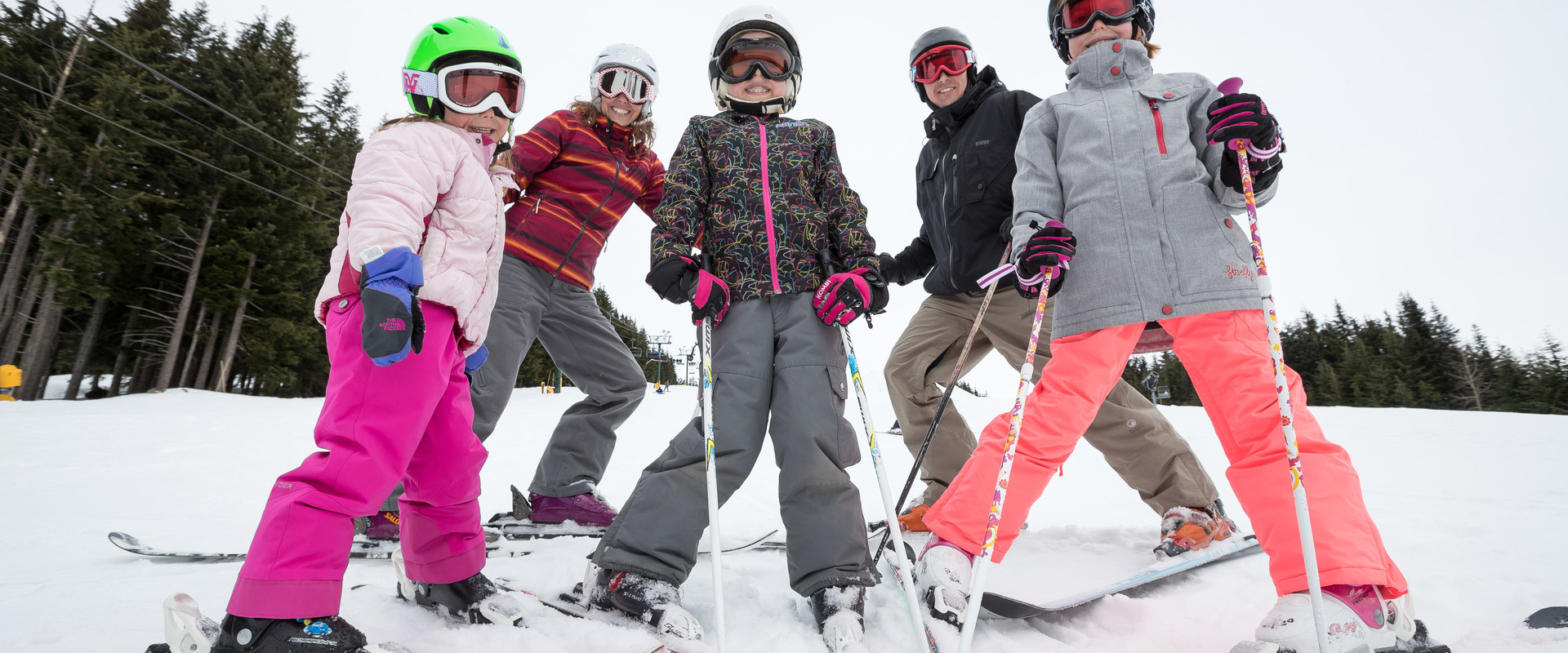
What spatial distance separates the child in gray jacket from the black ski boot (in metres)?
1.78

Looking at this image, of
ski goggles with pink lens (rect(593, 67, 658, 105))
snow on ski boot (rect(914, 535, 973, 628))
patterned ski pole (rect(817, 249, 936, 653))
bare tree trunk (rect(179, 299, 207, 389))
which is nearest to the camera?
patterned ski pole (rect(817, 249, 936, 653))

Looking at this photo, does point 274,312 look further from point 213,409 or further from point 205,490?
point 205,490

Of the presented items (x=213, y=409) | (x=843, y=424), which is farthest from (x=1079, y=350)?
(x=213, y=409)

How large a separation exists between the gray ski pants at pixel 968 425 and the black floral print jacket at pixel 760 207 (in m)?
1.16

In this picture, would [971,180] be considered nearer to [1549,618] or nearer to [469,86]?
Result: [469,86]

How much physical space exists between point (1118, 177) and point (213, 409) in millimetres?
15477

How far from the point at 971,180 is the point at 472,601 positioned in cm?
297

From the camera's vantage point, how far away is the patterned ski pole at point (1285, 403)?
61.2 inches

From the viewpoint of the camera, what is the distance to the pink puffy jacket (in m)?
1.79

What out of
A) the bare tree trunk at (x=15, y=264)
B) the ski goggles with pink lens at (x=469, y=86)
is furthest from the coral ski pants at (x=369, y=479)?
the bare tree trunk at (x=15, y=264)

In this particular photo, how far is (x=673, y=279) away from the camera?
2.24 metres

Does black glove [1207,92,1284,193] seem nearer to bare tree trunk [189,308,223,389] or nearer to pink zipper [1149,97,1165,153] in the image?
pink zipper [1149,97,1165,153]

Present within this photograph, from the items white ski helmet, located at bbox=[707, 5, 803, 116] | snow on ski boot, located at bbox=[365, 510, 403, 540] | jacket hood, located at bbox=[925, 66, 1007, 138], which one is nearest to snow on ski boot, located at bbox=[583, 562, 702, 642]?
snow on ski boot, located at bbox=[365, 510, 403, 540]

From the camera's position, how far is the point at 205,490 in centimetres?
486
